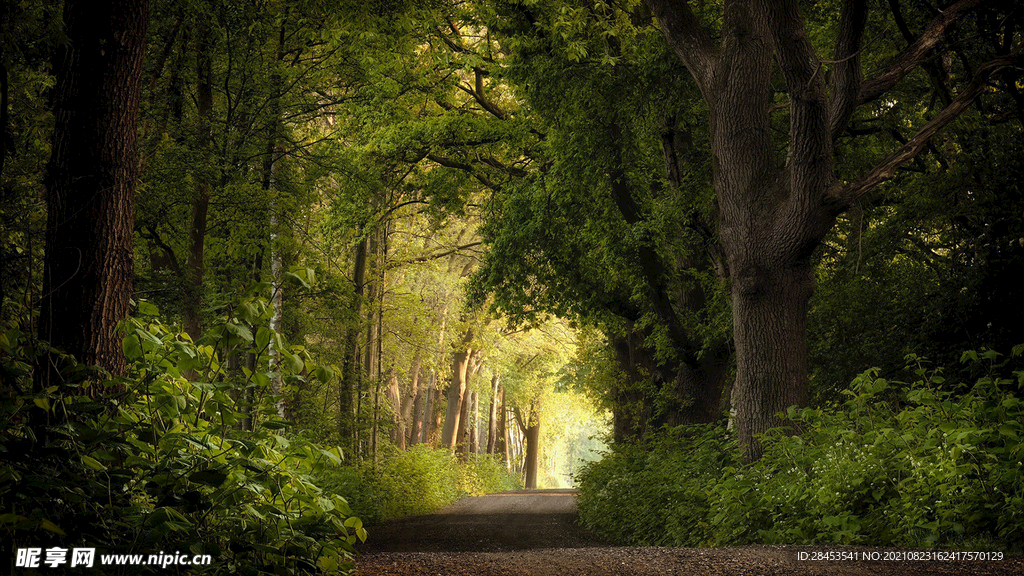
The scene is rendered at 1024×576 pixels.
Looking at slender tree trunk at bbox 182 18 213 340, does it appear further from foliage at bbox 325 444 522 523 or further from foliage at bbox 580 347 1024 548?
foliage at bbox 580 347 1024 548

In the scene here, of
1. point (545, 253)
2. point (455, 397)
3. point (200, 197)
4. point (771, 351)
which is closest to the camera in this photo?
point (771, 351)

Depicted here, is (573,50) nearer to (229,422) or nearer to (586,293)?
(586,293)

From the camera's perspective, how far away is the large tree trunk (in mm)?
4570

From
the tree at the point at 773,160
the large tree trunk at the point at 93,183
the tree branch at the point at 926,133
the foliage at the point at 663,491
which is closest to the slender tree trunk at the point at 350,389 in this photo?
the foliage at the point at 663,491

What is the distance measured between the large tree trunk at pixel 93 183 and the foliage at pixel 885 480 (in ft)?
20.6

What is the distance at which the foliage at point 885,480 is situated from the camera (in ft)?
18.7

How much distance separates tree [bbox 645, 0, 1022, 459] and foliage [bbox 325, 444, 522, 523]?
22.8 ft

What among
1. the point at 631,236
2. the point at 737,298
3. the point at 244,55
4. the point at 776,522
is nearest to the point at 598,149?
the point at 631,236

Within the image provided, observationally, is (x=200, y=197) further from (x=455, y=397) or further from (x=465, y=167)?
(x=455, y=397)

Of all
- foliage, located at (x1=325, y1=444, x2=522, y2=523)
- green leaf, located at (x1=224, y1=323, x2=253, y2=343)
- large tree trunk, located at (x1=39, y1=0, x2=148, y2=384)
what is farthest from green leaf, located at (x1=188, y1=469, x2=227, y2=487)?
foliage, located at (x1=325, y1=444, x2=522, y2=523)

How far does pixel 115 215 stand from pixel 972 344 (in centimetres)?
1204

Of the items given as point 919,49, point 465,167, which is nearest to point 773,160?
point 919,49

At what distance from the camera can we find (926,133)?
27.7 feet

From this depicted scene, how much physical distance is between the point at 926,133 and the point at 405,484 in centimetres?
1537
